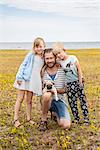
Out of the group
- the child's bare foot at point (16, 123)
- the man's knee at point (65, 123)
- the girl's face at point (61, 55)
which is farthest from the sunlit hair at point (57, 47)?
the child's bare foot at point (16, 123)

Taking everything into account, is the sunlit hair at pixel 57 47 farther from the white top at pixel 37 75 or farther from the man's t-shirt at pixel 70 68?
the white top at pixel 37 75

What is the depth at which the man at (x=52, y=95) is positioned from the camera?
6812mm

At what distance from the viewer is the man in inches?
268

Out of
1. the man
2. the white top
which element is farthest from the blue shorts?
the white top

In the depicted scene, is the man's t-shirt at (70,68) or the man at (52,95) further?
the man's t-shirt at (70,68)

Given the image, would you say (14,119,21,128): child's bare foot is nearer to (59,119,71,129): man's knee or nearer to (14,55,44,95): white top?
(14,55,44,95): white top

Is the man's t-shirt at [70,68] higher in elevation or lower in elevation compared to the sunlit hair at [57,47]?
lower

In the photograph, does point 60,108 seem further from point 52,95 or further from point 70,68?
point 70,68

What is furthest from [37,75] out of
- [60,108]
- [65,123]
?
[65,123]

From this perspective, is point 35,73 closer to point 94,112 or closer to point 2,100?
point 94,112

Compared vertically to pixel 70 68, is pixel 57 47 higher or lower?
higher

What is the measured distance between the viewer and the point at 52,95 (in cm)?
689

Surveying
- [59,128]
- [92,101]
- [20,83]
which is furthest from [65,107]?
[92,101]

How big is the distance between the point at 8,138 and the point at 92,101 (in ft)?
11.7
